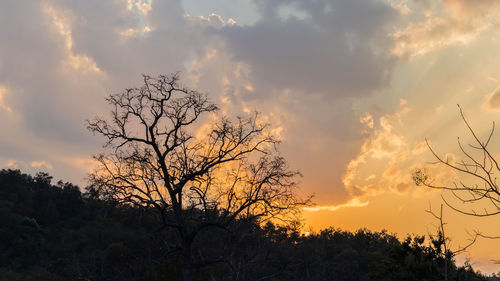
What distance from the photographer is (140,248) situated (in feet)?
165

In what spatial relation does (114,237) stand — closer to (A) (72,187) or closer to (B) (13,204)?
(B) (13,204)

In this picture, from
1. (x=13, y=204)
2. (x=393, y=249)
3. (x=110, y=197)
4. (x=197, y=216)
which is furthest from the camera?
(x=13, y=204)

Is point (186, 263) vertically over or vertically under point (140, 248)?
under

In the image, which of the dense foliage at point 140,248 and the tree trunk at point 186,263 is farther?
the dense foliage at point 140,248

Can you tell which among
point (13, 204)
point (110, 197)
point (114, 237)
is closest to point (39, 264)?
point (114, 237)

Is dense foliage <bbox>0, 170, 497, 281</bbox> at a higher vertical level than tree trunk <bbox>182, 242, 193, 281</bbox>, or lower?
higher

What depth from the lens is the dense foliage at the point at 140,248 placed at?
100 ft

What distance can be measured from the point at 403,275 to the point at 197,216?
1547 centimetres

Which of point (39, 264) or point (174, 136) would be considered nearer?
point (174, 136)

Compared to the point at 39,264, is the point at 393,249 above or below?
above

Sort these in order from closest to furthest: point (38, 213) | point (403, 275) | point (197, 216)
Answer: point (197, 216), point (403, 275), point (38, 213)

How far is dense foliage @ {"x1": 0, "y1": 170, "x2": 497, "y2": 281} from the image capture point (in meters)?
30.5

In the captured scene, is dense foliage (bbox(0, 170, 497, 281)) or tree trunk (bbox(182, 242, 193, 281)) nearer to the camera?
tree trunk (bbox(182, 242, 193, 281))

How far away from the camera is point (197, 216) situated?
2356 cm
